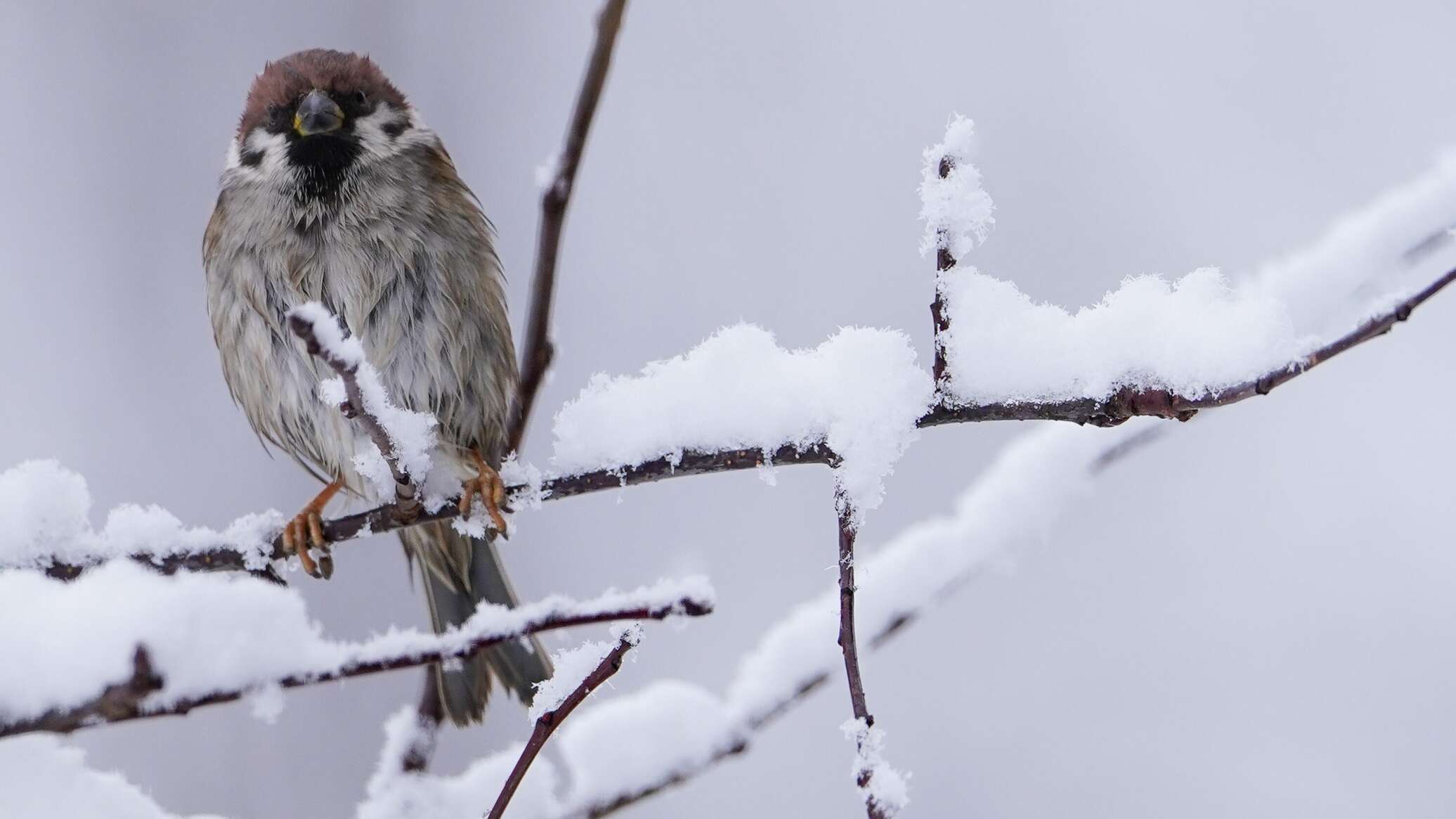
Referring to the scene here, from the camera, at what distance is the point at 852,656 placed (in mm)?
989

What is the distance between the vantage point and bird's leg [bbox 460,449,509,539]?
5.24 ft

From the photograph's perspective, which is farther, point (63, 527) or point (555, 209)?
point (63, 527)

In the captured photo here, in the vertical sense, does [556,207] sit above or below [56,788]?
above

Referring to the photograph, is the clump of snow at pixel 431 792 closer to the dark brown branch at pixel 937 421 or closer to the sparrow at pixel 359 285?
the dark brown branch at pixel 937 421

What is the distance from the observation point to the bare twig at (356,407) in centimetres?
93

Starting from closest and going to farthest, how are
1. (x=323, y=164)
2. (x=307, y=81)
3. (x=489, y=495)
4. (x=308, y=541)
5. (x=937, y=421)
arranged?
(x=937, y=421) < (x=489, y=495) < (x=308, y=541) < (x=323, y=164) < (x=307, y=81)

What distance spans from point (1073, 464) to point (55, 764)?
1179 mm

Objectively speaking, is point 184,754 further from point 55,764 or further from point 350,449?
point 55,764

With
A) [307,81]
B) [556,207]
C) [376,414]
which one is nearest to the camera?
[556,207]

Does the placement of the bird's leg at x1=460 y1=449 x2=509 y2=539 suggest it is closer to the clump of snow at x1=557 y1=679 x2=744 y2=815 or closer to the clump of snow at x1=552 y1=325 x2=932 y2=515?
the clump of snow at x1=552 y1=325 x2=932 y2=515

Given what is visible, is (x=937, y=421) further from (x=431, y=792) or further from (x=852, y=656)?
(x=431, y=792)

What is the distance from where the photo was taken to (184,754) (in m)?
4.46

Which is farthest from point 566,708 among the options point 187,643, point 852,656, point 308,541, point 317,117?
point 317,117

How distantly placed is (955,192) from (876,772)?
0.50 m
